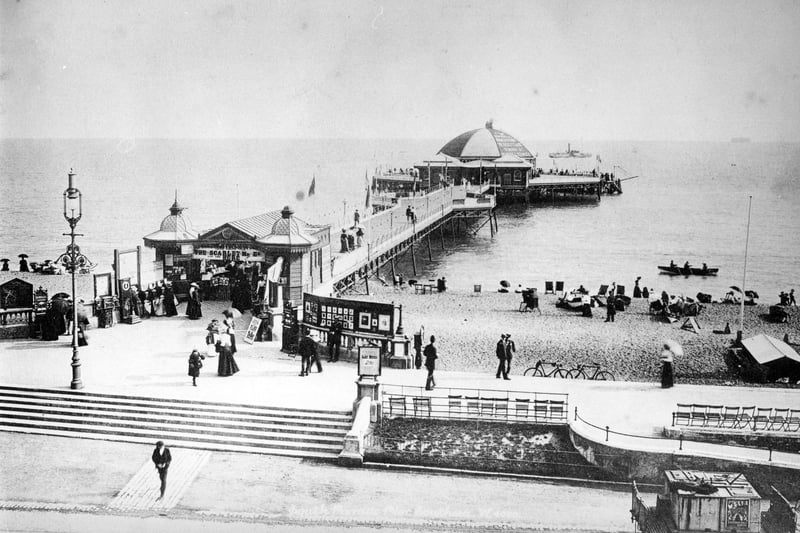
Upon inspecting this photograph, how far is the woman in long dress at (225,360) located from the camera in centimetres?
1756

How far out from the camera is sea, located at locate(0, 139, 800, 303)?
48062 millimetres

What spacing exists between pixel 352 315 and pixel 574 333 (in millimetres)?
10009

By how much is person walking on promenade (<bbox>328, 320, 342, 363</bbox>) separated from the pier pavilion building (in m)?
3.47

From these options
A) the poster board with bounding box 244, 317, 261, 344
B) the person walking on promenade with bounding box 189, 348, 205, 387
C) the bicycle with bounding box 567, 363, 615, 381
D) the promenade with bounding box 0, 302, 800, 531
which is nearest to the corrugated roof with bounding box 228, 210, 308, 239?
the poster board with bounding box 244, 317, 261, 344

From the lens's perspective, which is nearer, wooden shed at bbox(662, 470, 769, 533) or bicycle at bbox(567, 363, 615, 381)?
wooden shed at bbox(662, 470, 769, 533)

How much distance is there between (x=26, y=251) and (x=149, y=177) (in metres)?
70.2

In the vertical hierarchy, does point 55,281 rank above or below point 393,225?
below

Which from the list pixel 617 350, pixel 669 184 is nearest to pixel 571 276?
pixel 617 350

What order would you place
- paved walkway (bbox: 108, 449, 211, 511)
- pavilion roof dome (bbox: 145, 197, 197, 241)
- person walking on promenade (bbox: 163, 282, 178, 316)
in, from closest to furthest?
1. paved walkway (bbox: 108, 449, 211, 511)
2. person walking on promenade (bbox: 163, 282, 178, 316)
3. pavilion roof dome (bbox: 145, 197, 197, 241)

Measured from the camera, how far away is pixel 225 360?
17578 mm

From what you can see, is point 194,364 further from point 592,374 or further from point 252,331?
point 592,374

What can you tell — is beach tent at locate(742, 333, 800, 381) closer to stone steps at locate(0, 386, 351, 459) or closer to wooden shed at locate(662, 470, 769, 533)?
wooden shed at locate(662, 470, 769, 533)

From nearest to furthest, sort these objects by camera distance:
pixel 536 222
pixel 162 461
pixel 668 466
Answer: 1. pixel 162 461
2. pixel 668 466
3. pixel 536 222

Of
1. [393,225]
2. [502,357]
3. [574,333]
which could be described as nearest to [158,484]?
[502,357]
